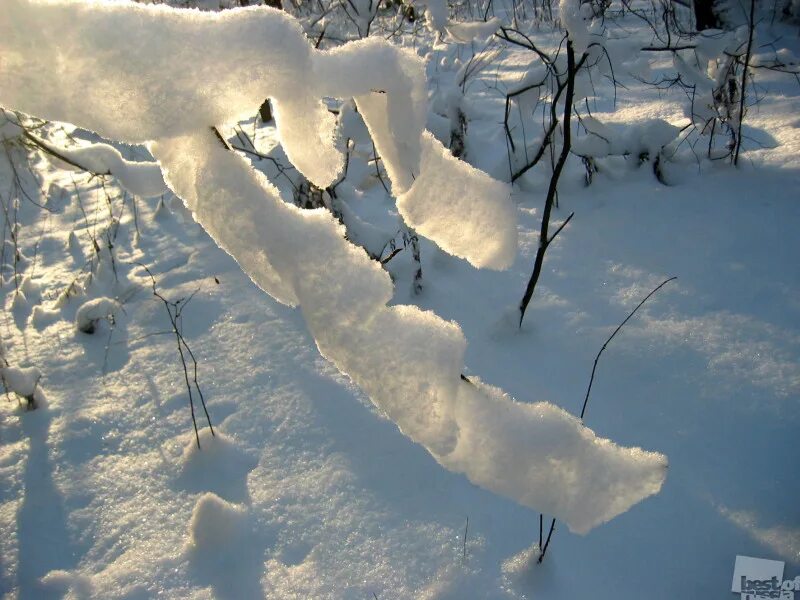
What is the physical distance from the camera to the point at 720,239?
2.32m

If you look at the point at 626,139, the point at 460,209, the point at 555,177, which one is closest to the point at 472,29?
the point at 555,177

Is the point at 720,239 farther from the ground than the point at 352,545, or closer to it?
farther from the ground

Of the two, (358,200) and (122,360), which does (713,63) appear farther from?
(122,360)

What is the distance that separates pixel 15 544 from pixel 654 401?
6.00 feet

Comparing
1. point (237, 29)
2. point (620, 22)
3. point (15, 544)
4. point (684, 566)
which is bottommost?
point (15, 544)

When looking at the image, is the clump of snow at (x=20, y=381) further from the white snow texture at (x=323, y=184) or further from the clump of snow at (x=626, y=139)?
the clump of snow at (x=626, y=139)

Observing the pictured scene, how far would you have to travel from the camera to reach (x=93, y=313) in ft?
8.12

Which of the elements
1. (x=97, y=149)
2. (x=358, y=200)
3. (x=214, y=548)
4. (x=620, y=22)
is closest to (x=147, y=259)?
(x=358, y=200)

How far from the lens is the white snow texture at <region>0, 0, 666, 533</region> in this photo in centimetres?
46
